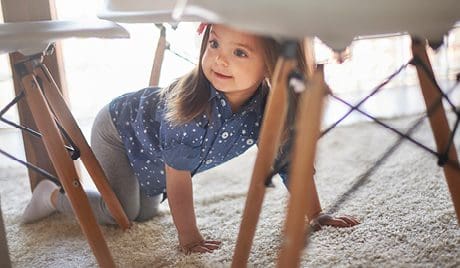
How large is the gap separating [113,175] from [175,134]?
11.4 inches

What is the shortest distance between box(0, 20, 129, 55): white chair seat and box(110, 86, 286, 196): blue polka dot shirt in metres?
0.20

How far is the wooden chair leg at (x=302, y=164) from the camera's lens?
2.22 ft

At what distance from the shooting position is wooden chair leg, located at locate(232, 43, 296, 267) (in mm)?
789

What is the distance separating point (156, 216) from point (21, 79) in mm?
485

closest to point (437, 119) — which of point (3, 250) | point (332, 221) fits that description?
point (332, 221)

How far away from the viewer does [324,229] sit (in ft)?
3.83

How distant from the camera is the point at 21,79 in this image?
979 mm

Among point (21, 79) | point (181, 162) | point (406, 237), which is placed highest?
point (21, 79)

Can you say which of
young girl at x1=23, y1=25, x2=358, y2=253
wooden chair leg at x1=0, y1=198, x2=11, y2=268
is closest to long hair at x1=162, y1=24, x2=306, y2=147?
young girl at x1=23, y1=25, x2=358, y2=253

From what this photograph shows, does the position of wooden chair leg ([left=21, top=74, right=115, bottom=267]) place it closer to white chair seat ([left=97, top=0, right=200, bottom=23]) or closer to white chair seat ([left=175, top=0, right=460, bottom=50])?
white chair seat ([left=97, top=0, right=200, bottom=23])

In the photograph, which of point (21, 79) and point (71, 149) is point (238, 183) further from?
point (21, 79)

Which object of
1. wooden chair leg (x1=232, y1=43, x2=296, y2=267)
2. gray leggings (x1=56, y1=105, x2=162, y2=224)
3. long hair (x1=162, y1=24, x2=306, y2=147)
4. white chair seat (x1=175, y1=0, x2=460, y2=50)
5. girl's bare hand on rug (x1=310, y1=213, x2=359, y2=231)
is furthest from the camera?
gray leggings (x1=56, y1=105, x2=162, y2=224)

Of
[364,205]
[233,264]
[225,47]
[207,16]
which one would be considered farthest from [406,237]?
[207,16]

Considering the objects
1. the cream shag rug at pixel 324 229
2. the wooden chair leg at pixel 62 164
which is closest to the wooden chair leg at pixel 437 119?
the cream shag rug at pixel 324 229
